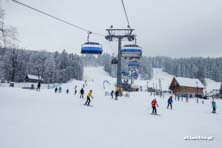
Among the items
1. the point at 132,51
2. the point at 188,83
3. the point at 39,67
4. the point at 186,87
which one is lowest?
the point at 186,87

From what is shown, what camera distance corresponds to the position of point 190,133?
448 inches

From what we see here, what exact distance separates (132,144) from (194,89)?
76.9 m

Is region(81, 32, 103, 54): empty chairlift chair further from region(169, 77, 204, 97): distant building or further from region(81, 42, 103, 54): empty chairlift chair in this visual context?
region(169, 77, 204, 97): distant building

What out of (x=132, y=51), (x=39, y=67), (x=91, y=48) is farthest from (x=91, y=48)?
(x=39, y=67)

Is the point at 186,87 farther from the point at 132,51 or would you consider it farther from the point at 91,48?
the point at 91,48

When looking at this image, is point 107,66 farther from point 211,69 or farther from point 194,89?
point 194,89

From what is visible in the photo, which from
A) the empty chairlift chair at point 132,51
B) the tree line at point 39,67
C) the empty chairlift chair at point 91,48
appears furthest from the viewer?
the tree line at point 39,67

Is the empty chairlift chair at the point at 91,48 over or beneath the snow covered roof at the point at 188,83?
A: over

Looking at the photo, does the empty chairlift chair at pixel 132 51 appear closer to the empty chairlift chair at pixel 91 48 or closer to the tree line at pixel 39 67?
the empty chairlift chair at pixel 91 48

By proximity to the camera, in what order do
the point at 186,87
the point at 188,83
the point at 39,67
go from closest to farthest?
the point at 186,87 < the point at 188,83 < the point at 39,67

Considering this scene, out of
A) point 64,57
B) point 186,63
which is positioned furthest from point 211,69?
point 64,57

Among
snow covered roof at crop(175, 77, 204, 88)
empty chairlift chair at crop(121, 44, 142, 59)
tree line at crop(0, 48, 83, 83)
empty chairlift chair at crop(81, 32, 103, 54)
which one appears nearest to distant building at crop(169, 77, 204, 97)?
snow covered roof at crop(175, 77, 204, 88)

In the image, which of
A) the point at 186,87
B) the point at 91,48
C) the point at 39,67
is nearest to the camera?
the point at 91,48

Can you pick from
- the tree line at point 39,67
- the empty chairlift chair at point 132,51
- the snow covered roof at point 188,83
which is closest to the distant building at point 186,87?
the snow covered roof at point 188,83
